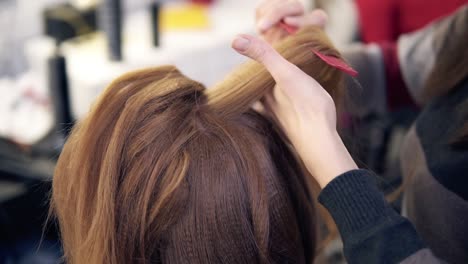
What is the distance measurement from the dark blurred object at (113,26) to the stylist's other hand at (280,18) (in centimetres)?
55

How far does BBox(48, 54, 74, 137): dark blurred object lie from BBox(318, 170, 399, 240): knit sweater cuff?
72cm

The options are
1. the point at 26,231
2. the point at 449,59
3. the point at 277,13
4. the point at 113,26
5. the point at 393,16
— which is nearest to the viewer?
the point at 277,13

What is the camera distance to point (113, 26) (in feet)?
4.12

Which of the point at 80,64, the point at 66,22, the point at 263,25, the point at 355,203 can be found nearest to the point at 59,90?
the point at 80,64

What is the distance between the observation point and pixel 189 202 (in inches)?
23.6

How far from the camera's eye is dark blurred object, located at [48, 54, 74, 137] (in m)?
1.15

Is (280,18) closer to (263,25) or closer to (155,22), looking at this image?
(263,25)

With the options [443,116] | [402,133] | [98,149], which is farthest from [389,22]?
[98,149]

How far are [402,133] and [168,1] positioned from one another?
73 cm

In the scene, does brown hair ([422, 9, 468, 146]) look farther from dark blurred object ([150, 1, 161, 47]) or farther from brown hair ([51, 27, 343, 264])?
dark blurred object ([150, 1, 161, 47])

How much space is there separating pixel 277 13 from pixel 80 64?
0.64 m

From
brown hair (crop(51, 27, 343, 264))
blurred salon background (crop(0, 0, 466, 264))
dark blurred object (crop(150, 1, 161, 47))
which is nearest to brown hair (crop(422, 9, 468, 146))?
blurred salon background (crop(0, 0, 466, 264))

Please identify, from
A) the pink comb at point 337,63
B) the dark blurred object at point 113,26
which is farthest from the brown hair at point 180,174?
the dark blurred object at point 113,26

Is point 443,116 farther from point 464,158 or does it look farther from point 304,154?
point 304,154
